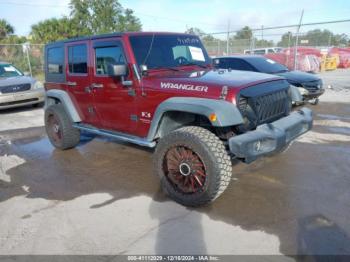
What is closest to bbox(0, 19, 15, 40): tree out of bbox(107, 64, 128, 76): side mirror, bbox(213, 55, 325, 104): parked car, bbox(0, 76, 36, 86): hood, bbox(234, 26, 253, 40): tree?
bbox(234, 26, 253, 40): tree

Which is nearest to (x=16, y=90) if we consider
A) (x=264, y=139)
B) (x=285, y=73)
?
(x=285, y=73)

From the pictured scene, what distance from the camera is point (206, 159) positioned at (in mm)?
3418

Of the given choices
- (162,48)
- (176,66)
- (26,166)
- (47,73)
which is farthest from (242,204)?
(47,73)

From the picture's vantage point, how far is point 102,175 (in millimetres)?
4801

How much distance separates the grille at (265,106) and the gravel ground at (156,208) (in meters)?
0.92

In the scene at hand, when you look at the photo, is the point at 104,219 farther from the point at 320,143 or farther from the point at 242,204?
the point at 320,143

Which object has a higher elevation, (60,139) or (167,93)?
(167,93)

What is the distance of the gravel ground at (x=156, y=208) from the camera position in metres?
3.01

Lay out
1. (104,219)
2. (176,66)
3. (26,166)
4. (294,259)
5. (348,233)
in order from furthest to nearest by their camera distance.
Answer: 1. (26,166)
2. (176,66)
3. (104,219)
4. (348,233)
5. (294,259)

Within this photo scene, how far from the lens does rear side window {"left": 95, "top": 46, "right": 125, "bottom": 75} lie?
174 inches

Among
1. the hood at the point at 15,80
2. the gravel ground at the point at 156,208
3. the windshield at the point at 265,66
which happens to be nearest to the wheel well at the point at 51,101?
the gravel ground at the point at 156,208

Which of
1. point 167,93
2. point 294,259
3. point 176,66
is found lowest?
point 294,259

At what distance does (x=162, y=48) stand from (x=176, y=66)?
1.06 ft

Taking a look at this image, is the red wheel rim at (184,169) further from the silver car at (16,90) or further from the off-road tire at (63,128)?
the silver car at (16,90)
